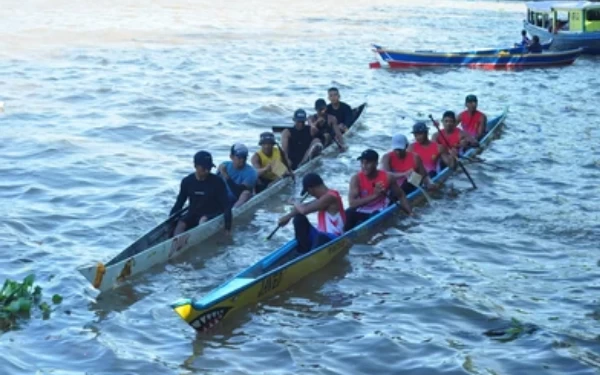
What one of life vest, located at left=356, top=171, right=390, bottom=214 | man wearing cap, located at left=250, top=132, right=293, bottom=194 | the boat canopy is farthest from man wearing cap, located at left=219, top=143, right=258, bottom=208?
the boat canopy

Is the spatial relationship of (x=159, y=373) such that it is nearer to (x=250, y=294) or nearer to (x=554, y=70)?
(x=250, y=294)

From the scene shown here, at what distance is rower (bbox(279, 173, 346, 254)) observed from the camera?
549 inches

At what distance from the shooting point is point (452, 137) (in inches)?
827

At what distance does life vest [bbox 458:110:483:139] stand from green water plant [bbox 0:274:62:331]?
497 inches

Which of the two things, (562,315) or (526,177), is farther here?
(526,177)

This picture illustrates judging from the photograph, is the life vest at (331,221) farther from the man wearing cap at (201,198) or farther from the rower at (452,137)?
the rower at (452,137)

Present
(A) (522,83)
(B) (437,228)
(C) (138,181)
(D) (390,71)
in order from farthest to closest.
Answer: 1. (D) (390,71)
2. (A) (522,83)
3. (C) (138,181)
4. (B) (437,228)

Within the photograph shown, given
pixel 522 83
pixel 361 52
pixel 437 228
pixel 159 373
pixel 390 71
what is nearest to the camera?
pixel 159 373

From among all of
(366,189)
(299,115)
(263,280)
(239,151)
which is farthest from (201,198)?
(299,115)

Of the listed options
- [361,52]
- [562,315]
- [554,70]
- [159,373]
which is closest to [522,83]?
[554,70]

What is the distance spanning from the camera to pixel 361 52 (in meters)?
45.7

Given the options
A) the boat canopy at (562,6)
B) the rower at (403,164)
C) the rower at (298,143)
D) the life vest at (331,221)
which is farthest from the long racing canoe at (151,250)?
the boat canopy at (562,6)

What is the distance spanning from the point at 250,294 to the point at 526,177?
10395mm

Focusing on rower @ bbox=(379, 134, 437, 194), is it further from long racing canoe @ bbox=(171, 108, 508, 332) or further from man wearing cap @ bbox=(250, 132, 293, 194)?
man wearing cap @ bbox=(250, 132, 293, 194)
